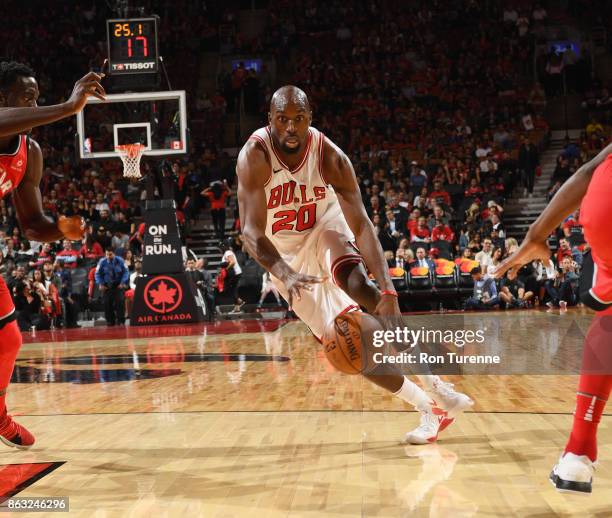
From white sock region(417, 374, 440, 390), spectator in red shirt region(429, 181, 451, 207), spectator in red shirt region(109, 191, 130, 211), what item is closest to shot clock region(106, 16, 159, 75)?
spectator in red shirt region(109, 191, 130, 211)

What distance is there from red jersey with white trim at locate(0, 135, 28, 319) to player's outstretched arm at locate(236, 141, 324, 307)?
1149 mm

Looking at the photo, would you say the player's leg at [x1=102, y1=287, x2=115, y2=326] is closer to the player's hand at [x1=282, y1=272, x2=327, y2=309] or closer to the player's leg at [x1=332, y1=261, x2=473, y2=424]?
the player's leg at [x1=332, y1=261, x2=473, y2=424]

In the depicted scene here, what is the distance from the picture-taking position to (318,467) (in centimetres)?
360

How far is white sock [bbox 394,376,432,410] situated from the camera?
424 centimetres

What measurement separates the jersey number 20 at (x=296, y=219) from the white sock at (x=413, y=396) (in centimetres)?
104

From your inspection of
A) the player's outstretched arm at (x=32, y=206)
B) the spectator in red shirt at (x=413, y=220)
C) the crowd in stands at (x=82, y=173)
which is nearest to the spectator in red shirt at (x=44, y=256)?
the crowd in stands at (x=82, y=173)

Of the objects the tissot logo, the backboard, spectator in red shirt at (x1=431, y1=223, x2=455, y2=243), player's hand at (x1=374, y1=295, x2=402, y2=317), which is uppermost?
the backboard

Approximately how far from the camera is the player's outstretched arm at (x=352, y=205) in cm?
404

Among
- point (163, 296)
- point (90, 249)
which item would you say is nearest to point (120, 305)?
point (163, 296)

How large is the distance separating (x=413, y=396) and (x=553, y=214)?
1719 millimetres

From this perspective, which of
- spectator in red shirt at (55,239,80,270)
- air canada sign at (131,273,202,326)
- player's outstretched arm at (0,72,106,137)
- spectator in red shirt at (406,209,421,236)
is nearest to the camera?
player's outstretched arm at (0,72,106,137)

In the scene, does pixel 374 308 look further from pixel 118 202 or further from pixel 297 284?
pixel 118 202

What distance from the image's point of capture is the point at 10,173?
13.1 ft

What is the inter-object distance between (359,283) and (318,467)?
0.98 metres
